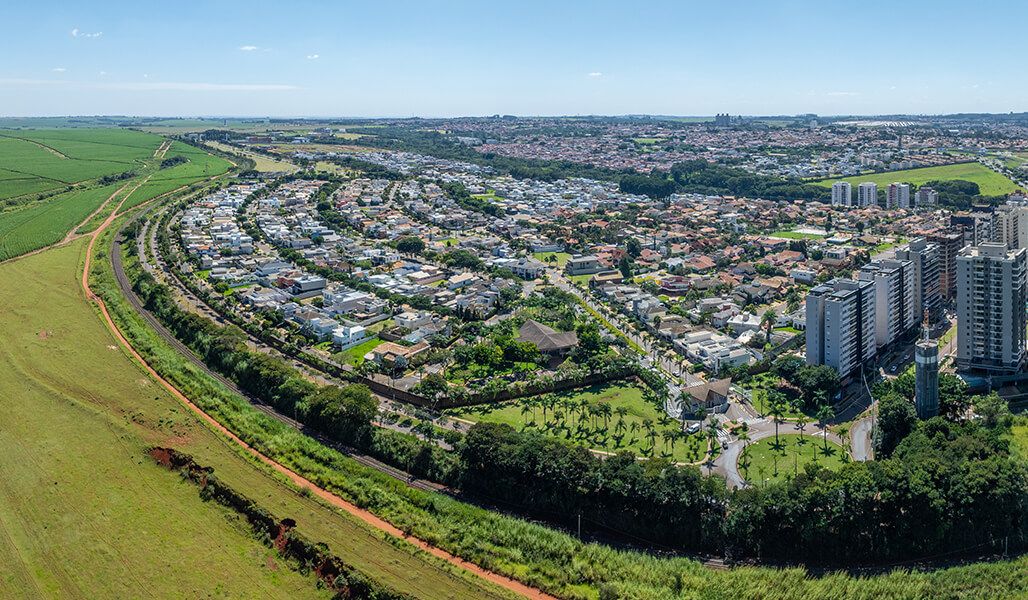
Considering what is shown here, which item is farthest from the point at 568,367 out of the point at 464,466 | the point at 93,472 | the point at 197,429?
the point at 93,472

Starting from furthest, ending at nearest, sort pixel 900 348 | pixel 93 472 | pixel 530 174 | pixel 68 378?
pixel 530 174
pixel 900 348
pixel 68 378
pixel 93 472

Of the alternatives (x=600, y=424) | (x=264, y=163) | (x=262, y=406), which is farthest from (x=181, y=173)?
→ (x=600, y=424)

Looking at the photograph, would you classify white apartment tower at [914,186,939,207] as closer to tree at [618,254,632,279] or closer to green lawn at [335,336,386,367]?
tree at [618,254,632,279]

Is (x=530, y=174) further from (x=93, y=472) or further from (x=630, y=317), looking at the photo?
(x=93, y=472)

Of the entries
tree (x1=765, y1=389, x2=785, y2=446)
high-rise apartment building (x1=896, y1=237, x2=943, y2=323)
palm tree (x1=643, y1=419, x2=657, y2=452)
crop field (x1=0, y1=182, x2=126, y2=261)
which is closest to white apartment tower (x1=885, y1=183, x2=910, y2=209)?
high-rise apartment building (x1=896, y1=237, x2=943, y2=323)

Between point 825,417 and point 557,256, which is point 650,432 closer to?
point 825,417

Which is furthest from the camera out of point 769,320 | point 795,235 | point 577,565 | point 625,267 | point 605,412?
point 795,235

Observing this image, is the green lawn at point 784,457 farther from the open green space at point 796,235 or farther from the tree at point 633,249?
the open green space at point 796,235
